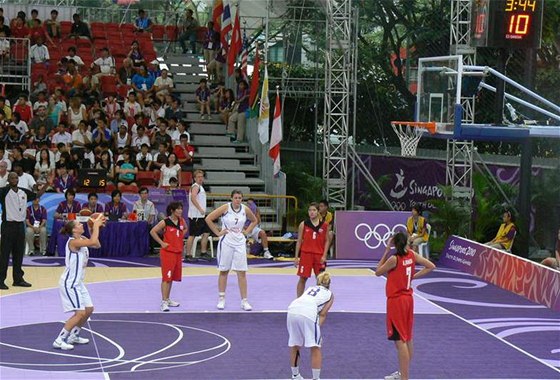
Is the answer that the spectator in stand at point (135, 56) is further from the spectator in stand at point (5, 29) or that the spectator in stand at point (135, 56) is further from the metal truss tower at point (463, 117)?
the metal truss tower at point (463, 117)

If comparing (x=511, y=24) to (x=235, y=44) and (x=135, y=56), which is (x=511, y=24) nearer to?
(x=235, y=44)

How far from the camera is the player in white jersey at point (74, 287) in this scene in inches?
542

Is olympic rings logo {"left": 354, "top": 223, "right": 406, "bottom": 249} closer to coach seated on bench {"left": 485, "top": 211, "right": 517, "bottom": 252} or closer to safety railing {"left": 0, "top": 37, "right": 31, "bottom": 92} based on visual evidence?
coach seated on bench {"left": 485, "top": 211, "right": 517, "bottom": 252}

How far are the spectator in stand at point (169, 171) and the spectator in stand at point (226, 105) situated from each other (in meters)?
5.88

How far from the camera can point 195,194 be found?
21250mm

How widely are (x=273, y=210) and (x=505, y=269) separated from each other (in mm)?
8336

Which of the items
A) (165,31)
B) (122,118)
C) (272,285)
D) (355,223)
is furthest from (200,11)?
(272,285)

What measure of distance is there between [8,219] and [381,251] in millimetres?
9250

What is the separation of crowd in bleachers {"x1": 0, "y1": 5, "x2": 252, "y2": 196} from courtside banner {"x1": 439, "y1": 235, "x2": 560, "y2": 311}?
6539 mm

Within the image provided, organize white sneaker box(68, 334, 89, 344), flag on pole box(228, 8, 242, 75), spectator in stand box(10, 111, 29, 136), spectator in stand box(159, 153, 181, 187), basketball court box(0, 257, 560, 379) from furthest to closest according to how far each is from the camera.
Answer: flag on pole box(228, 8, 242, 75) < spectator in stand box(10, 111, 29, 136) < spectator in stand box(159, 153, 181, 187) < white sneaker box(68, 334, 89, 344) < basketball court box(0, 257, 560, 379)

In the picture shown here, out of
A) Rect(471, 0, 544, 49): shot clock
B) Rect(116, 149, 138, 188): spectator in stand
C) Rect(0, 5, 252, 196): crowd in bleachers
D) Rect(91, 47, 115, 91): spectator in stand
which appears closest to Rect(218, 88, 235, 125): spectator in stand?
Rect(0, 5, 252, 196): crowd in bleachers

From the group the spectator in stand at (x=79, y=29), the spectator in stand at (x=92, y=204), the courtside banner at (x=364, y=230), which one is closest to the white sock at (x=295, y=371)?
the spectator in stand at (x=92, y=204)

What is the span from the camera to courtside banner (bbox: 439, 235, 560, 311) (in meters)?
18.2

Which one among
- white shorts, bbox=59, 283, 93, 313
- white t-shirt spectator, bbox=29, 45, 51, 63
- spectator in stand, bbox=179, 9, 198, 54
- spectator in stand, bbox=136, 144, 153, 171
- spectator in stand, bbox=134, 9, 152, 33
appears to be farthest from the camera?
spectator in stand, bbox=179, 9, 198, 54
